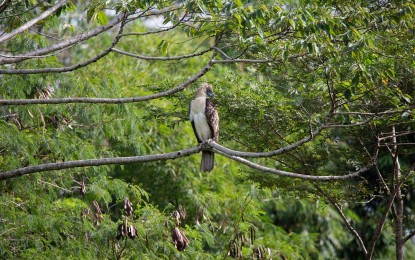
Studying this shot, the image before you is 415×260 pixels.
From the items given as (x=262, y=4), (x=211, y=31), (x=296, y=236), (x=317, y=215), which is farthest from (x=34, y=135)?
(x=317, y=215)

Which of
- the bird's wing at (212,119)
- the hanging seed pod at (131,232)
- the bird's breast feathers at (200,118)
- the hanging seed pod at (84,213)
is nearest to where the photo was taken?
the hanging seed pod at (131,232)

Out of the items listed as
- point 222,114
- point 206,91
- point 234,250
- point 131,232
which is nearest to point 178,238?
point 131,232

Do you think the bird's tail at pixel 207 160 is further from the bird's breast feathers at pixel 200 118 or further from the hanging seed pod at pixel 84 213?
the hanging seed pod at pixel 84 213

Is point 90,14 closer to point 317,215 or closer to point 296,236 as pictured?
point 296,236

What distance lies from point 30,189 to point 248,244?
3169 mm

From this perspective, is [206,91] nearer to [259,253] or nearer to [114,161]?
[259,253]

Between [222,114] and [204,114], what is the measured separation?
0.68 meters

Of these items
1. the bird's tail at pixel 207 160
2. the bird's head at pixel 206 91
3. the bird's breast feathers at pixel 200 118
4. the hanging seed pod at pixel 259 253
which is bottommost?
the hanging seed pod at pixel 259 253

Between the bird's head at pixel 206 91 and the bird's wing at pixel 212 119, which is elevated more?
the bird's head at pixel 206 91

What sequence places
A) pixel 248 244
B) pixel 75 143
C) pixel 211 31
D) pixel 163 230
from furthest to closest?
pixel 248 244
pixel 75 143
pixel 163 230
pixel 211 31

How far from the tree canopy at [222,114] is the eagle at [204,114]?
23 cm

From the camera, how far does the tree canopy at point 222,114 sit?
274 inches

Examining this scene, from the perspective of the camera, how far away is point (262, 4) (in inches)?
270

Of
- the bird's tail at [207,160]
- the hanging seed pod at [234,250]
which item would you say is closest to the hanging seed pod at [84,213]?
the bird's tail at [207,160]
